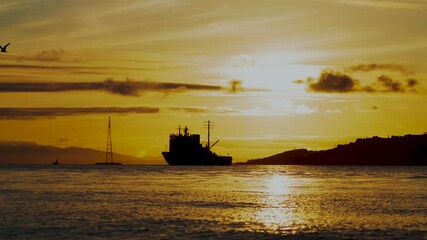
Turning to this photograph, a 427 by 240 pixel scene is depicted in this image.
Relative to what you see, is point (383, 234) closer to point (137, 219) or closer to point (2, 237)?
point (137, 219)

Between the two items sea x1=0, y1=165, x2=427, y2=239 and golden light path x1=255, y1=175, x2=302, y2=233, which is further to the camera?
golden light path x1=255, y1=175, x2=302, y2=233

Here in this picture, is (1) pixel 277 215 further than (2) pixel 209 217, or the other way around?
(1) pixel 277 215

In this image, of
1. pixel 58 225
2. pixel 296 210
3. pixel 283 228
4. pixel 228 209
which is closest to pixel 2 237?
pixel 58 225

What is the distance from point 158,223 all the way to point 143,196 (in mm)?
34340

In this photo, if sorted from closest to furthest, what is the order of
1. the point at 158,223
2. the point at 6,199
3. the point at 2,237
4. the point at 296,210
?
the point at 2,237 < the point at 158,223 < the point at 296,210 < the point at 6,199

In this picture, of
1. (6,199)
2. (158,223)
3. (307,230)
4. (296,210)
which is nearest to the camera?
(307,230)

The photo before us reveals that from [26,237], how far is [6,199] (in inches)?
1428

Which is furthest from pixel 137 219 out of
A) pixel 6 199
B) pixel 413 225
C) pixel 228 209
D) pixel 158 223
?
pixel 6 199

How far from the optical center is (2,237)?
4828 centimetres

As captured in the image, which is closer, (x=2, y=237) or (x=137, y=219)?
(x=2, y=237)

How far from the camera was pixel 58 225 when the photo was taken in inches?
2183

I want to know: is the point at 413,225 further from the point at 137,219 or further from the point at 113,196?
the point at 113,196

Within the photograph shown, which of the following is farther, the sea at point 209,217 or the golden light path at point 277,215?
the golden light path at point 277,215

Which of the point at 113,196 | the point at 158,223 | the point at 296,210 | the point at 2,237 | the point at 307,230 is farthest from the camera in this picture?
the point at 113,196
